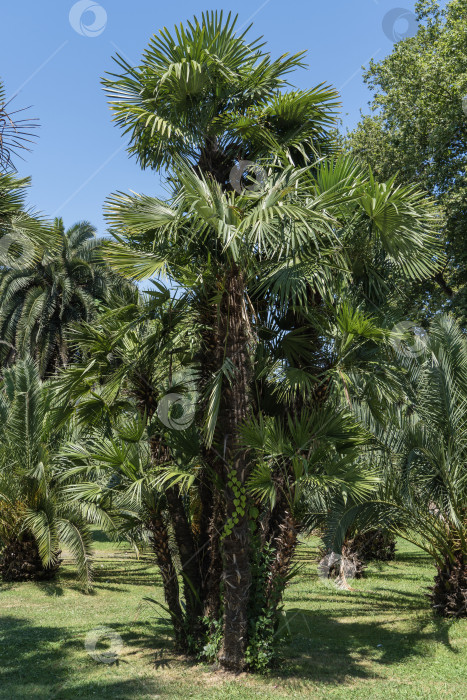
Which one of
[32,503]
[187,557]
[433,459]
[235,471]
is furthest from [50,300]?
[235,471]

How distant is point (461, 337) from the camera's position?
9.05 meters

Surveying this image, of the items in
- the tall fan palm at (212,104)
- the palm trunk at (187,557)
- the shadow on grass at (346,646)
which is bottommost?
the shadow on grass at (346,646)

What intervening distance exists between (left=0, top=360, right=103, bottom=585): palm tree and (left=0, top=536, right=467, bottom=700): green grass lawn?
585 mm

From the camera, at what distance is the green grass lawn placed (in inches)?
246

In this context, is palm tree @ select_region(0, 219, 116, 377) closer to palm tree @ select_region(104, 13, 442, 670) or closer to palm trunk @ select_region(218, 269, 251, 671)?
palm tree @ select_region(104, 13, 442, 670)

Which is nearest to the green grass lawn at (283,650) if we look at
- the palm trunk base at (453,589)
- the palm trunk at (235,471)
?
the palm trunk base at (453,589)

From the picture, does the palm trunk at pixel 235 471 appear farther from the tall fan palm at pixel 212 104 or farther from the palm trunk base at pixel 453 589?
the palm trunk base at pixel 453 589

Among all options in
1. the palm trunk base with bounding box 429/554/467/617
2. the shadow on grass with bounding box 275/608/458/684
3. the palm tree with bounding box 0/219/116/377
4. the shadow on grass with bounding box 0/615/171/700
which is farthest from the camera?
the palm tree with bounding box 0/219/116/377

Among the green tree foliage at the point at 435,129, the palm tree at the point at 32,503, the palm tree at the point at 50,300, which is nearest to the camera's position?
the palm tree at the point at 32,503

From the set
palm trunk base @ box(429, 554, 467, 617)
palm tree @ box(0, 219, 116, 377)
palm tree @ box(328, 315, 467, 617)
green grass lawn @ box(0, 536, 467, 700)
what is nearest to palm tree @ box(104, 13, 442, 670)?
green grass lawn @ box(0, 536, 467, 700)

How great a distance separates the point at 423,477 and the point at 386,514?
94 cm

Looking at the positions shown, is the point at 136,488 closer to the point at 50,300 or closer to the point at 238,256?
the point at 238,256

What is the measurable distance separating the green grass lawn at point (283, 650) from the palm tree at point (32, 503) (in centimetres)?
58

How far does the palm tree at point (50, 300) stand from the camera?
77.5 ft
